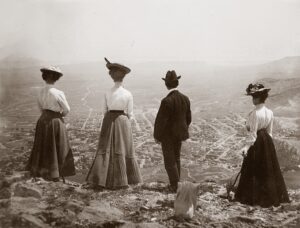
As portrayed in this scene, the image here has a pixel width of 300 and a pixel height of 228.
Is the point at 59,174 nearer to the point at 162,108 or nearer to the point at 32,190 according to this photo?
the point at 32,190

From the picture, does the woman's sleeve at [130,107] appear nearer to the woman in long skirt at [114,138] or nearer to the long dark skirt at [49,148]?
the woman in long skirt at [114,138]

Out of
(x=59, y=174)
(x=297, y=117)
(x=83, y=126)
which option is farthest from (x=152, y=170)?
(x=297, y=117)

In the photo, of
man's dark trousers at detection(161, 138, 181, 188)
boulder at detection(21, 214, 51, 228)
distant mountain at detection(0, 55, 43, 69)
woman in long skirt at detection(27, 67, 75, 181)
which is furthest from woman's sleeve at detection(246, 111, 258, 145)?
distant mountain at detection(0, 55, 43, 69)

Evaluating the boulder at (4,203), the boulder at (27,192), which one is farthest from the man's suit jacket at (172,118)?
the boulder at (4,203)

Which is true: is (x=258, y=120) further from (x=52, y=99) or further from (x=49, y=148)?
(x=49, y=148)

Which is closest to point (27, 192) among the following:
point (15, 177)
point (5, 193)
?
point (5, 193)

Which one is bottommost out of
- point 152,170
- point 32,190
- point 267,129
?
point 152,170
